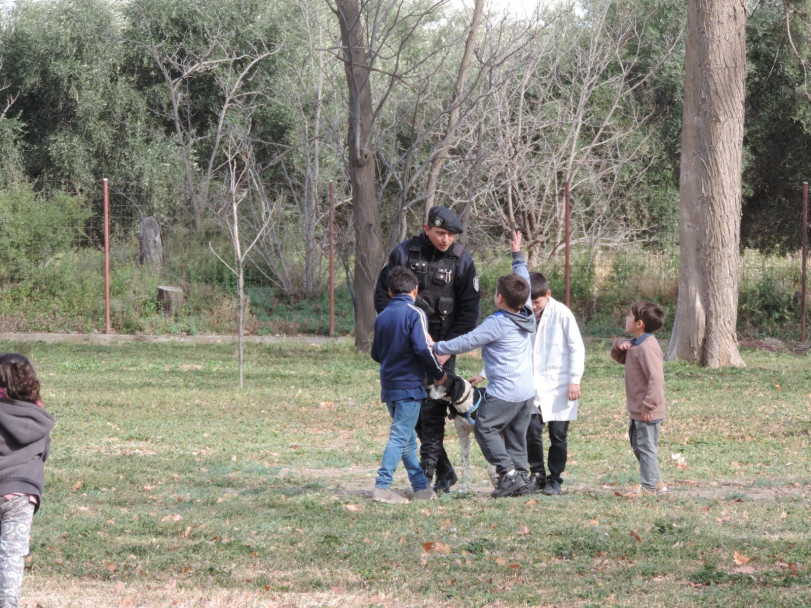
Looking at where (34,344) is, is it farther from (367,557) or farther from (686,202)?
(367,557)

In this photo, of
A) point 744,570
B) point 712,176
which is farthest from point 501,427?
point 712,176

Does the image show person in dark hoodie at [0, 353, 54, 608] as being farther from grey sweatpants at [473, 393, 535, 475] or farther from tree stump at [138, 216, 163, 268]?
tree stump at [138, 216, 163, 268]

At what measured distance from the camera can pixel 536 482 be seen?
24.1 ft

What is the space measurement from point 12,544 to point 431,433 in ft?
10.7

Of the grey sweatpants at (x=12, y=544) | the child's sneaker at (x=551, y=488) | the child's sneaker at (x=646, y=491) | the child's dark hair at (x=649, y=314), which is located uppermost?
the child's dark hair at (x=649, y=314)

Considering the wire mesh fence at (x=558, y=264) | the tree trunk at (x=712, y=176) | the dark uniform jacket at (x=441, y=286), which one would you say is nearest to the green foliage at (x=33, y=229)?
the wire mesh fence at (x=558, y=264)

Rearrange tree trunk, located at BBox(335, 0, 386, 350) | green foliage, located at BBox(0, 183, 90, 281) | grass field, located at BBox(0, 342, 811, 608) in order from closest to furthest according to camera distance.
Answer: grass field, located at BBox(0, 342, 811, 608) → tree trunk, located at BBox(335, 0, 386, 350) → green foliage, located at BBox(0, 183, 90, 281)

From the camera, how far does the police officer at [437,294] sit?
7.12m

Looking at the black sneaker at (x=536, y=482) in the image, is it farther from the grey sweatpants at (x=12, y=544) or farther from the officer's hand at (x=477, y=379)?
the grey sweatpants at (x=12, y=544)

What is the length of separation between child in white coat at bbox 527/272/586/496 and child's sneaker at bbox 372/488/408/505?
0.95 m

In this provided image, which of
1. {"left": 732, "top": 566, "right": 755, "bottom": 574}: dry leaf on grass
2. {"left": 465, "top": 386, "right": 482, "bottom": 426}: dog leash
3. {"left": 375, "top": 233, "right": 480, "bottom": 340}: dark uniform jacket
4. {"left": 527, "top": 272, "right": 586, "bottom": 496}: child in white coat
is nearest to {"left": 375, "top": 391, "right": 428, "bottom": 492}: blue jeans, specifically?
{"left": 465, "top": 386, "right": 482, "bottom": 426}: dog leash

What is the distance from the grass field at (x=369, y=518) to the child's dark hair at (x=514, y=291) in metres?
1.31

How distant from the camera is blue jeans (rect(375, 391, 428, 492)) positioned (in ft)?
22.3

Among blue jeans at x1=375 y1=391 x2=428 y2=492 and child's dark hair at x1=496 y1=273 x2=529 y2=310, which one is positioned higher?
child's dark hair at x1=496 y1=273 x2=529 y2=310
